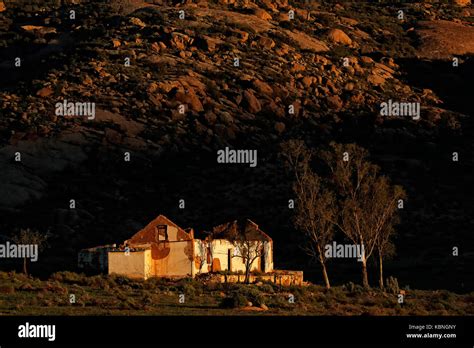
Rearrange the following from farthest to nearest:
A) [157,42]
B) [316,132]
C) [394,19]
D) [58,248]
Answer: [394,19] → [157,42] → [316,132] → [58,248]

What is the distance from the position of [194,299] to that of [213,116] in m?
52.9

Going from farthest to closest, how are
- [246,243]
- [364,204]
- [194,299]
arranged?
[246,243], [364,204], [194,299]

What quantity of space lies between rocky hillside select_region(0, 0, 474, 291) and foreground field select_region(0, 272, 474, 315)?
13.3m

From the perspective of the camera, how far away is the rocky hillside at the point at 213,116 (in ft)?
281

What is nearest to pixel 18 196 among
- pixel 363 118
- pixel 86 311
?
pixel 363 118

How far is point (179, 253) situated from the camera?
64938 mm

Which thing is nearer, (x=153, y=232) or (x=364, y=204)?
(x=364, y=204)

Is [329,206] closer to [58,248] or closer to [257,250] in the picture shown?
[257,250]

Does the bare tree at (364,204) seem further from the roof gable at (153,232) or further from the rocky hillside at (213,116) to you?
the roof gable at (153,232)

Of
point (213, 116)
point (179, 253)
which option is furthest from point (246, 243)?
point (213, 116)

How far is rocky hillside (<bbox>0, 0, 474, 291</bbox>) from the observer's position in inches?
3366

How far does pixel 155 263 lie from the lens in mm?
65000

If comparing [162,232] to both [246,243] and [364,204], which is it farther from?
[364,204]
